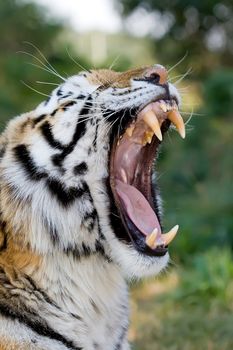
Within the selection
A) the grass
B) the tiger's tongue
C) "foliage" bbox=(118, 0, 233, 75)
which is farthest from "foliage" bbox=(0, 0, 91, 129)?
the tiger's tongue

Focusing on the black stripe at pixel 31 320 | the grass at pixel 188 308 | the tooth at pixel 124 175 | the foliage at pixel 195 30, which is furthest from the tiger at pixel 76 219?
the foliage at pixel 195 30

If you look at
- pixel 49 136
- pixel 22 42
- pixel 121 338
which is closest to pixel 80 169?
pixel 49 136

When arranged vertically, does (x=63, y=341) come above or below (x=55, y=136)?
below

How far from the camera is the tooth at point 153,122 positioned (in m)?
2.61

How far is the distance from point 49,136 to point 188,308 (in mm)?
3340

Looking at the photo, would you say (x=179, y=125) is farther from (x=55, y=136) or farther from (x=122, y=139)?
(x=55, y=136)

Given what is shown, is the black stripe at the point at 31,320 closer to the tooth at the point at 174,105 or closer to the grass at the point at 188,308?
the tooth at the point at 174,105

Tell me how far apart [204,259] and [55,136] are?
3.84 m

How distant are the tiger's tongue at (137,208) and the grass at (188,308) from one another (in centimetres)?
187

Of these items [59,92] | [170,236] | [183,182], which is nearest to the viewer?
[170,236]

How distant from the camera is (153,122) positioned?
2613 millimetres

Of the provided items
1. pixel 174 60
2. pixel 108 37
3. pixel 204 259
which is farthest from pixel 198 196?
pixel 108 37

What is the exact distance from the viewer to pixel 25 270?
101 inches

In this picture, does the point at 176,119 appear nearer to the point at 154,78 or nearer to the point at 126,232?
the point at 154,78
